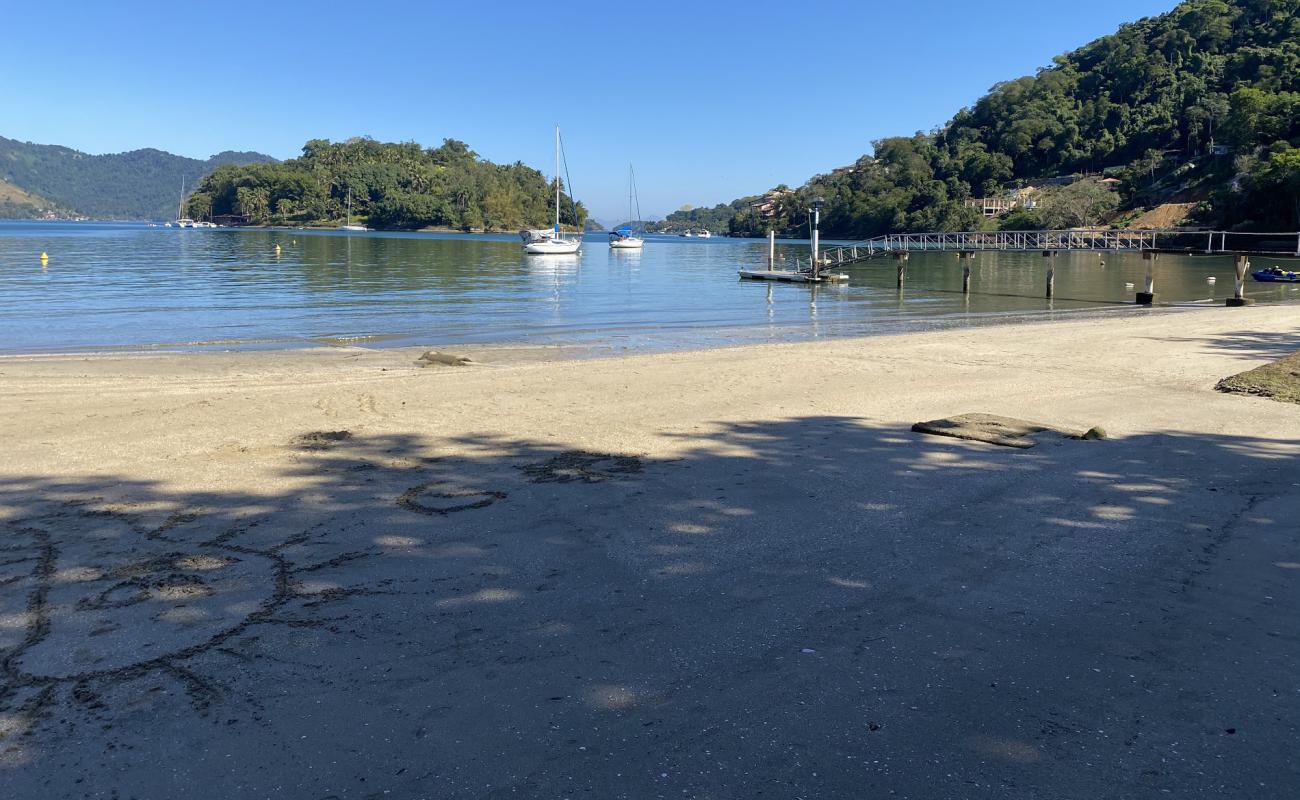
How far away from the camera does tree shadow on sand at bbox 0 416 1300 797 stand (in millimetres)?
3211

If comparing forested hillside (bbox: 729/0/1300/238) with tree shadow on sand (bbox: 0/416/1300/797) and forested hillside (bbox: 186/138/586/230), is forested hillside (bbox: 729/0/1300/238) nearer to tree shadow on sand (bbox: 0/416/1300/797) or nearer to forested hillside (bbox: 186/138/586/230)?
forested hillside (bbox: 186/138/586/230)

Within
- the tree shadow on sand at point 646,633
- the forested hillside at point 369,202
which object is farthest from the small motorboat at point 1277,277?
the forested hillside at point 369,202

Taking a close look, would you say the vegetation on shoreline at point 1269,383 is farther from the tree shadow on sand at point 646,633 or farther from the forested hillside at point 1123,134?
the forested hillside at point 1123,134

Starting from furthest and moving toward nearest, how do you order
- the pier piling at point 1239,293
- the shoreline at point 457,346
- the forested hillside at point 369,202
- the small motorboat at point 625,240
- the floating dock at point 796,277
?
the forested hillside at point 369,202
the small motorboat at point 625,240
the floating dock at point 796,277
the pier piling at point 1239,293
the shoreline at point 457,346

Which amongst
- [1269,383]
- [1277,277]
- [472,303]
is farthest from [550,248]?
[1269,383]

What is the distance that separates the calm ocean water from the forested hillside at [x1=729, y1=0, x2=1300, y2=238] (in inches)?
2807

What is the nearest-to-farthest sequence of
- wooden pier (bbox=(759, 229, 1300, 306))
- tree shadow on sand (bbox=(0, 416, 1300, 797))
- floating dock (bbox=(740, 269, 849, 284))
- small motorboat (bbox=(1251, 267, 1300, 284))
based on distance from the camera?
tree shadow on sand (bbox=(0, 416, 1300, 797)), wooden pier (bbox=(759, 229, 1300, 306)), small motorboat (bbox=(1251, 267, 1300, 284)), floating dock (bbox=(740, 269, 849, 284))

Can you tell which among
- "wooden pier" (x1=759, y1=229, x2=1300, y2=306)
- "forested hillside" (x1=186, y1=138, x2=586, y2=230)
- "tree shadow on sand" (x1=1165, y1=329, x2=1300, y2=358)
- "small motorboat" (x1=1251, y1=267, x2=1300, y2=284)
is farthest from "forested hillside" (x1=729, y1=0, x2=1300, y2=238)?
"tree shadow on sand" (x1=1165, y1=329, x2=1300, y2=358)

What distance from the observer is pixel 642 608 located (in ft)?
15.2

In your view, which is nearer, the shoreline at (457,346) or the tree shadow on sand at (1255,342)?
the tree shadow on sand at (1255,342)

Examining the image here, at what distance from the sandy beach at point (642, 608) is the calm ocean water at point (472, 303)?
12.5 meters

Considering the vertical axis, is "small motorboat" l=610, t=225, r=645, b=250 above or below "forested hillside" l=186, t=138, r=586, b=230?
below

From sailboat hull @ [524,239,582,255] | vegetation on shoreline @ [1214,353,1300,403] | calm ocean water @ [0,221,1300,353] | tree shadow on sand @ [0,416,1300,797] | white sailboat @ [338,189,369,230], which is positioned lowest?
tree shadow on sand @ [0,416,1300,797]

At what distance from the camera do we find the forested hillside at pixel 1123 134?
376 feet
